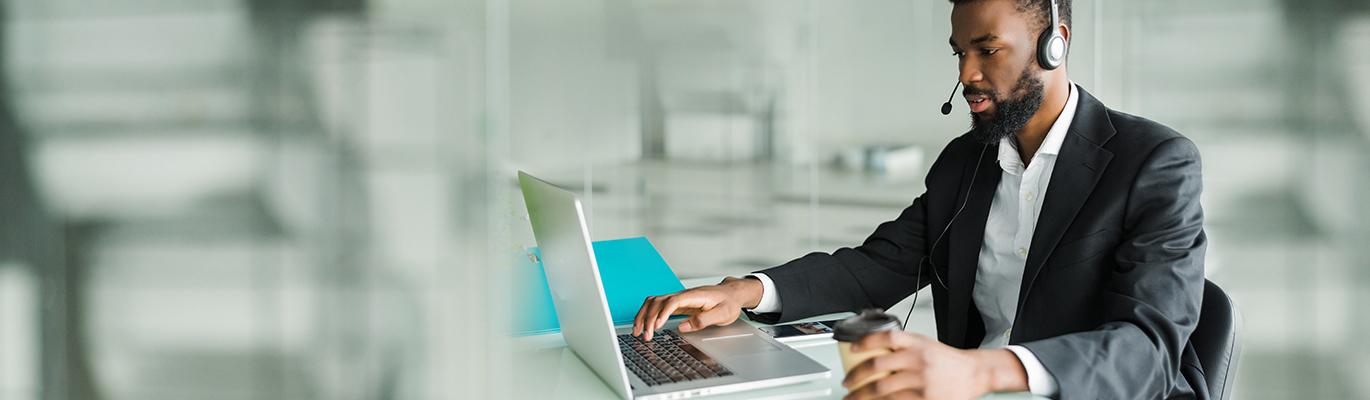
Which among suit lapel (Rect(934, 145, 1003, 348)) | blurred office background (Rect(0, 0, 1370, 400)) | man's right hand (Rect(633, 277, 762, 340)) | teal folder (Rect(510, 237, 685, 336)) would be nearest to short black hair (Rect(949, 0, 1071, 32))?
suit lapel (Rect(934, 145, 1003, 348))

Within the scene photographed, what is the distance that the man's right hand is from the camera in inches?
44.3

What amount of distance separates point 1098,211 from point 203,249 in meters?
3.44

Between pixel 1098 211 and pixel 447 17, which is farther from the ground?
pixel 447 17

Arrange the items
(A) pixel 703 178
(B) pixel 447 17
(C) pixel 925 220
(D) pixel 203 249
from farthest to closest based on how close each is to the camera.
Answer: (A) pixel 703 178
(B) pixel 447 17
(D) pixel 203 249
(C) pixel 925 220

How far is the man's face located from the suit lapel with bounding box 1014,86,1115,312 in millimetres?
96

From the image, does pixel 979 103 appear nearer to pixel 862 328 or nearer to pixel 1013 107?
pixel 1013 107

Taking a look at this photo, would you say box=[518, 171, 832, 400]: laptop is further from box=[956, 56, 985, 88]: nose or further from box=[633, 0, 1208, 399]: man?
box=[956, 56, 985, 88]: nose

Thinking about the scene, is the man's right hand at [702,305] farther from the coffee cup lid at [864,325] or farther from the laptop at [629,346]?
the coffee cup lid at [864,325]

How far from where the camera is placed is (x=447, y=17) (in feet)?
12.0

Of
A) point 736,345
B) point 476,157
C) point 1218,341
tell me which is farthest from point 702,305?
point 476,157

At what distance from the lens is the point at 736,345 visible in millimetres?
1113

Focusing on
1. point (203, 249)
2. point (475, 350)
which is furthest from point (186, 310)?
point (475, 350)

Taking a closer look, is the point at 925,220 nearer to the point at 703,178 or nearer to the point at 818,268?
the point at 818,268

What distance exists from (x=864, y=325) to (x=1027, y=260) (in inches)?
24.2
